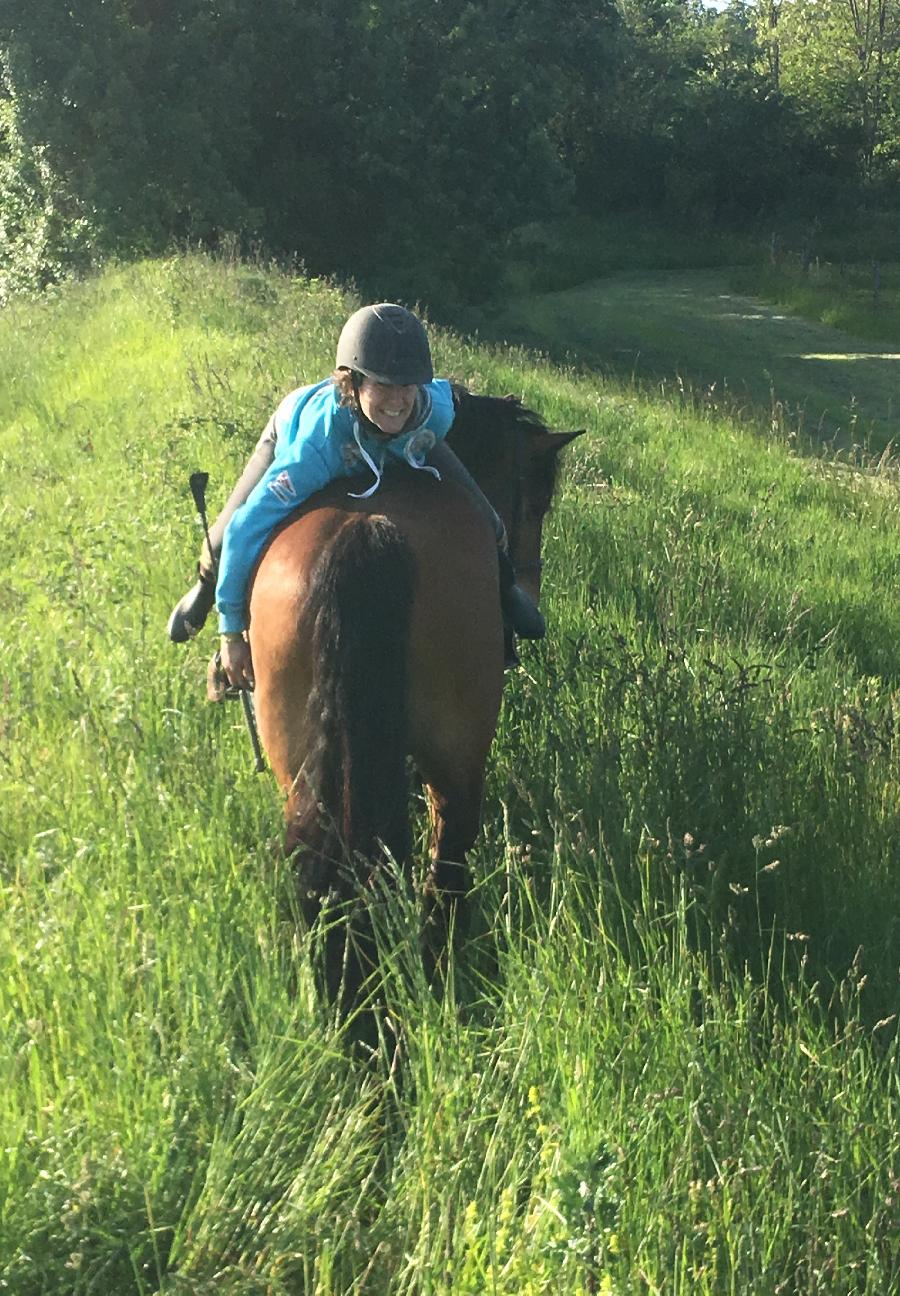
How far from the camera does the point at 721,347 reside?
2473 centimetres

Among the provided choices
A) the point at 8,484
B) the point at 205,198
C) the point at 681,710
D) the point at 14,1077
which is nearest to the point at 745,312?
the point at 205,198

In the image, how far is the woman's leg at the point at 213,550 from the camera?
3.45 m

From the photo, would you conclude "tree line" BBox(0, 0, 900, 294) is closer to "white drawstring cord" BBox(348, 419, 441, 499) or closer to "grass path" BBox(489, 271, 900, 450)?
"grass path" BBox(489, 271, 900, 450)

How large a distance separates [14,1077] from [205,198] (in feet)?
68.9

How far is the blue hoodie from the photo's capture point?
10.3 feet

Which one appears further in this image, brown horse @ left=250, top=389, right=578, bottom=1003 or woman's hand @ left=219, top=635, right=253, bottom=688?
woman's hand @ left=219, top=635, right=253, bottom=688

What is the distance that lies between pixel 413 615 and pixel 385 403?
0.62 metres

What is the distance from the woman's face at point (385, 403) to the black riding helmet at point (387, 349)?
25mm

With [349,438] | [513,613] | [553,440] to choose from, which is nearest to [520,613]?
[513,613]

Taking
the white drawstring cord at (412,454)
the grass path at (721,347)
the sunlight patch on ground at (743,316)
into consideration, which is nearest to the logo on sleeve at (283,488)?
the white drawstring cord at (412,454)

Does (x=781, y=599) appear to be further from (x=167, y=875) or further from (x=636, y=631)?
(x=167, y=875)

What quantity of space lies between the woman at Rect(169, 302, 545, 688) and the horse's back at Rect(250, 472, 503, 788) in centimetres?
7

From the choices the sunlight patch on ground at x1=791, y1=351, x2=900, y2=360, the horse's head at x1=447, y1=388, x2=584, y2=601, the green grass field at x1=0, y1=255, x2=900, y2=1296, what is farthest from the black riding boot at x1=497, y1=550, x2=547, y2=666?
the sunlight patch on ground at x1=791, y1=351, x2=900, y2=360

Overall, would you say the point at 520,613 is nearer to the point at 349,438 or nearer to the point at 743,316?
the point at 349,438
